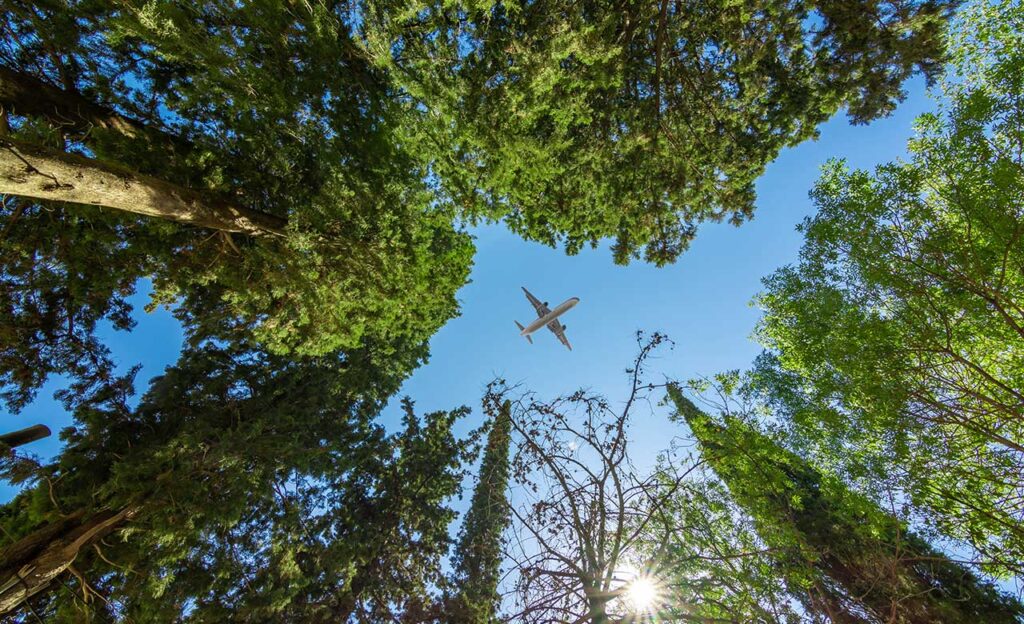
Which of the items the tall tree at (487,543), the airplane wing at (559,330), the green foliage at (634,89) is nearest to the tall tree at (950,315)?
the green foliage at (634,89)

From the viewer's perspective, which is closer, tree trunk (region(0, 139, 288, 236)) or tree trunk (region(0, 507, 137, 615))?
tree trunk (region(0, 139, 288, 236))

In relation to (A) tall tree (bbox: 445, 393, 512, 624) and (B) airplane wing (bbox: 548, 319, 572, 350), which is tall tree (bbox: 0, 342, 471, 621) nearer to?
(A) tall tree (bbox: 445, 393, 512, 624)

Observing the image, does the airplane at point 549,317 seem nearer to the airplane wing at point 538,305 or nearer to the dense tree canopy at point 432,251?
the airplane wing at point 538,305

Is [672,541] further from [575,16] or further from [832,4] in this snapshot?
[832,4]

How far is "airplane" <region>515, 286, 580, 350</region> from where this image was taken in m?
21.1

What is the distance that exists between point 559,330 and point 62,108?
66.5ft

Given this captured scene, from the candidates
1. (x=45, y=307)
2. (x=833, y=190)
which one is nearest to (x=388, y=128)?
(x=45, y=307)

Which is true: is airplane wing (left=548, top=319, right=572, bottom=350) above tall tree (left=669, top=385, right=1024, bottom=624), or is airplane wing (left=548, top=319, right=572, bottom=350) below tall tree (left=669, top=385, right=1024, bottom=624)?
above

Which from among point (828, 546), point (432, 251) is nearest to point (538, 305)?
point (432, 251)

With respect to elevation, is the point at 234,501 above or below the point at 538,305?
below

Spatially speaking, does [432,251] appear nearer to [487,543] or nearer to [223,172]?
[223,172]

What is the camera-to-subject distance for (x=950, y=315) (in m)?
8.20

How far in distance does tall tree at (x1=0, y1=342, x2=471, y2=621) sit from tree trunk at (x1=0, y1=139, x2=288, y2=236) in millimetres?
4448

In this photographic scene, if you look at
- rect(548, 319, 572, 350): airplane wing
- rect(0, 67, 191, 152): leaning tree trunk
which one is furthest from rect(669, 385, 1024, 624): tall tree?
rect(548, 319, 572, 350): airplane wing
